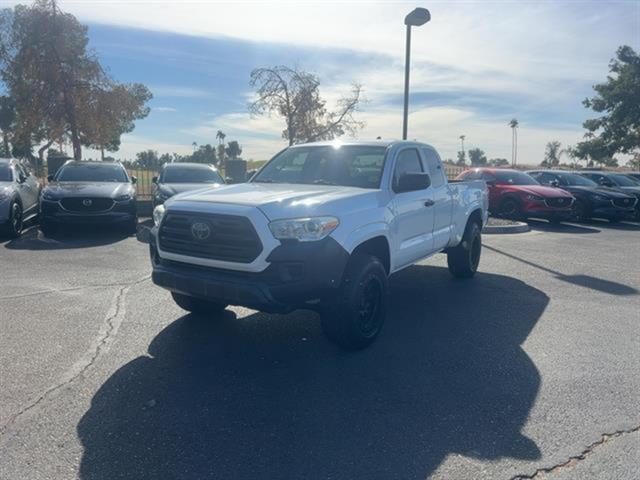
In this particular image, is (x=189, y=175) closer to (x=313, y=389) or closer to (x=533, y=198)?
(x=533, y=198)

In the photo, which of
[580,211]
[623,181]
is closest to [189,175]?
[580,211]

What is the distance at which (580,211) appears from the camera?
16766 millimetres

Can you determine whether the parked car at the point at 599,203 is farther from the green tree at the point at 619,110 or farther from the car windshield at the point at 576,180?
the green tree at the point at 619,110

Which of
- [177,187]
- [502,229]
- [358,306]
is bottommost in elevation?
[502,229]

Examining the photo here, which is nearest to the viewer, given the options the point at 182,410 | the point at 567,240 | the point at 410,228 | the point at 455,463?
the point at 455,463

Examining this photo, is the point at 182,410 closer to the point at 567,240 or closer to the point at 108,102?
the point at 567,240

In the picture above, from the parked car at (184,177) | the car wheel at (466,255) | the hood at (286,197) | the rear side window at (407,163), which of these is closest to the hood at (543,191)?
the car wheel at (466,255)

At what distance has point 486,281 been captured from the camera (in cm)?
810

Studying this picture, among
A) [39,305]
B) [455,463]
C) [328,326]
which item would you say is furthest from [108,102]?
[455,463]

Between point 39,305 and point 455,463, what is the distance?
500 cm

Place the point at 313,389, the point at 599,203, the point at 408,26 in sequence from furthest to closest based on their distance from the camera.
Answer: the point at 599,203 < the point at 408,26 < the point at 313,389

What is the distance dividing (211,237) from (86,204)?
25.1ft

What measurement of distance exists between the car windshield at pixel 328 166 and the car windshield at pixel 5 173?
24.6 ft

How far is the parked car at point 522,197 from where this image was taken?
50.6ft
